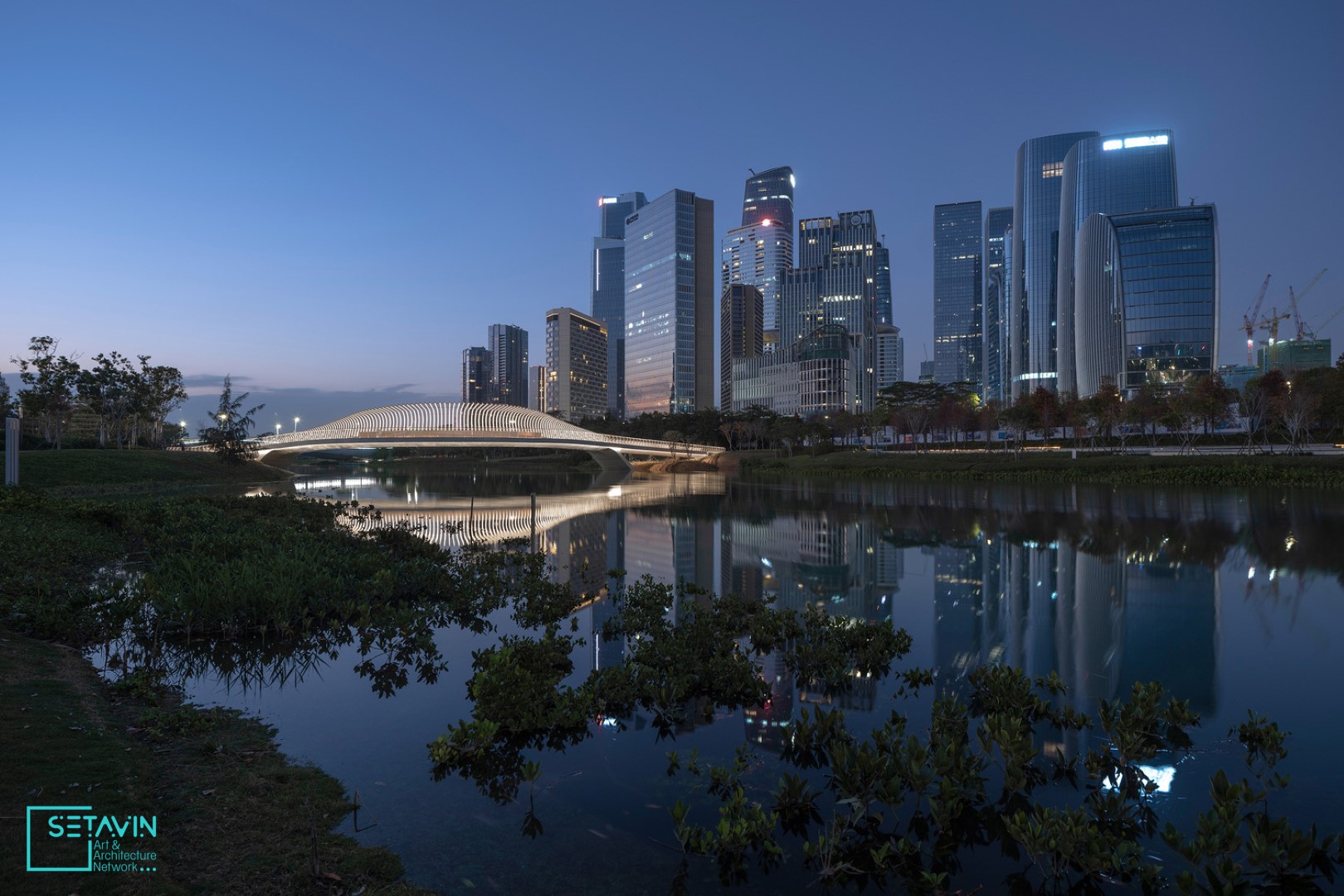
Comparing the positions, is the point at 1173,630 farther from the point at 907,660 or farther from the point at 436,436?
the point at 436,436

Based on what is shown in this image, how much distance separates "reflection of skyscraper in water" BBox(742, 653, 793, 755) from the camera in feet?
25.0

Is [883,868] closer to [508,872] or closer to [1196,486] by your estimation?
[508,872]

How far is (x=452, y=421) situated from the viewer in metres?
84.5

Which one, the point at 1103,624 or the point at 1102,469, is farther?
the point at 1102,469

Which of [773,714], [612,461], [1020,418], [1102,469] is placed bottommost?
[773,714]

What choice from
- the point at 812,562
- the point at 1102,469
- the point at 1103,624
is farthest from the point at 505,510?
the point at 1102,469

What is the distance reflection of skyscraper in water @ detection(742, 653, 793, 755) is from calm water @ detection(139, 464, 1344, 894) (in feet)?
0.12

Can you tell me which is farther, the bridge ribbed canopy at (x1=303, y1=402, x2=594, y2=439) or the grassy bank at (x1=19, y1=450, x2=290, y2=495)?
the bridge ribbed canopy at (x1=303, y1=402, x2=594, y2=439)

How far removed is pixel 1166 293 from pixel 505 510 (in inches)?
5486

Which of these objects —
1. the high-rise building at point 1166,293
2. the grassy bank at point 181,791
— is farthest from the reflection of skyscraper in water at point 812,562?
the high-rise building at point 1166,293

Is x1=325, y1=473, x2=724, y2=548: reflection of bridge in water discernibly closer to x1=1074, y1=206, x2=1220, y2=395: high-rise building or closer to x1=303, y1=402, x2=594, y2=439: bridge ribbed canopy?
x1=303, y1=402, x2=594, y2=439: bridge ribbed canopy

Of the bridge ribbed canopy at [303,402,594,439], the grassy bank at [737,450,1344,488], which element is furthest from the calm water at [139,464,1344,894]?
the bridge ribbed canopy at [303,402,594,439]

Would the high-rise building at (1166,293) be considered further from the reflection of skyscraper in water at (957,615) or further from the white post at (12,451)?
the white post at (12,451)

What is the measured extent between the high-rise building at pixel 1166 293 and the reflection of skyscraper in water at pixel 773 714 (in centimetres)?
13915
